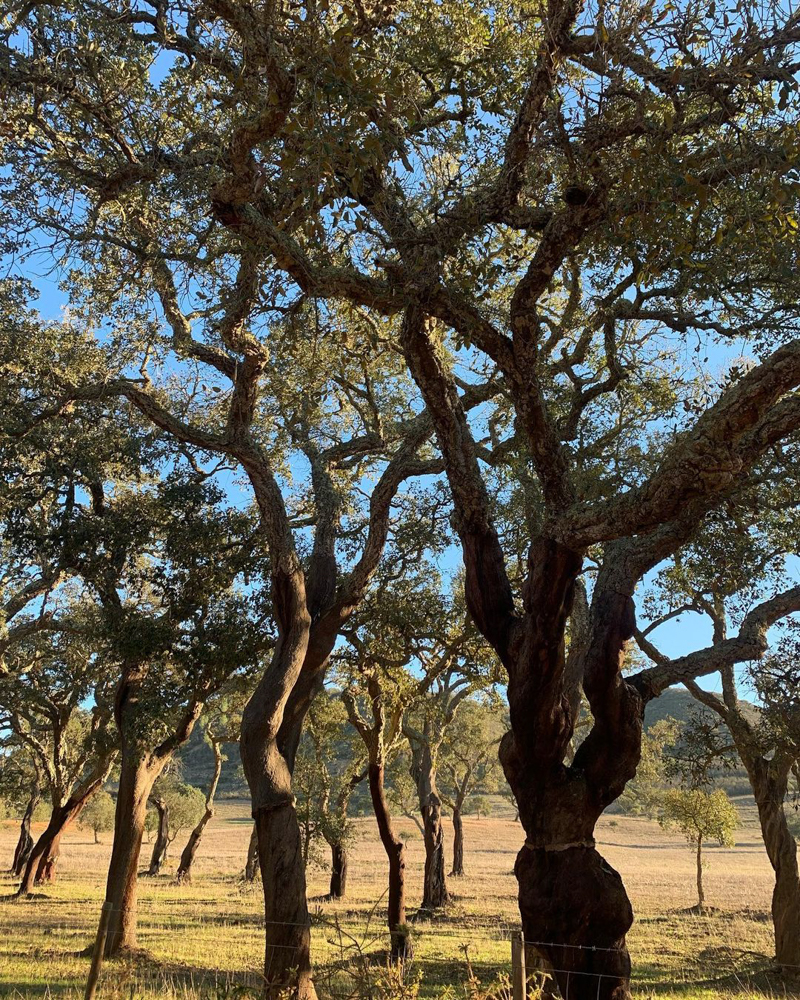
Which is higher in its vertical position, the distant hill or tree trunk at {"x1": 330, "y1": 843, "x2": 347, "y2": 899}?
the distant hill

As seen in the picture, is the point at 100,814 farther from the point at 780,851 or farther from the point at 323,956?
the point at 780,851

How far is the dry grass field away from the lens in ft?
Answer: 31.3

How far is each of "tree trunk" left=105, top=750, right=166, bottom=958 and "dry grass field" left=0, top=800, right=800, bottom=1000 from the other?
2.29ft

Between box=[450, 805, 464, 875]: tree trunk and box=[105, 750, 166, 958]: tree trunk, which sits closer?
box=[105, 750, 166, 958]: tree trunk

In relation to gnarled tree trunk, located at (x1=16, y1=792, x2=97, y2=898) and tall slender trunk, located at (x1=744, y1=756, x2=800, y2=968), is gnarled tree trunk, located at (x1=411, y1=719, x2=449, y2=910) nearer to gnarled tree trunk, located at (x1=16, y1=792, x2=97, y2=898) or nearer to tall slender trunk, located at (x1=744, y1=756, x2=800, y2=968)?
gnarled tree trunk, located at (x1=16, y1=792, x2=97, y2=898)

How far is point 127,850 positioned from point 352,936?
21.5 ft

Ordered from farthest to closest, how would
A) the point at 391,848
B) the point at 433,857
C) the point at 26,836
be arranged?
the point at 26,836 → the point at 433,857 → the point at 391,848

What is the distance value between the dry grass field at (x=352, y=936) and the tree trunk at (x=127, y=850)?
2.29ft

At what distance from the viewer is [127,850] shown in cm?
1312

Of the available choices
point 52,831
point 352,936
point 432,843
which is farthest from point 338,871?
point 352,936

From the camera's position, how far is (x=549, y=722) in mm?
7852

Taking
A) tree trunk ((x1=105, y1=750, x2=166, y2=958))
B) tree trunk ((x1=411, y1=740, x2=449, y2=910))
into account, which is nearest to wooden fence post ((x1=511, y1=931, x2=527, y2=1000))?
tree trunk ((x1=105, y1=750, x2=166, y2=958))

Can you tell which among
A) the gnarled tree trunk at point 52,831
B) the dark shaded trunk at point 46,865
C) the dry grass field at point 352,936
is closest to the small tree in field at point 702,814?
the dry grass field at point 352,936

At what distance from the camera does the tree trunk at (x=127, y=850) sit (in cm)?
1280
